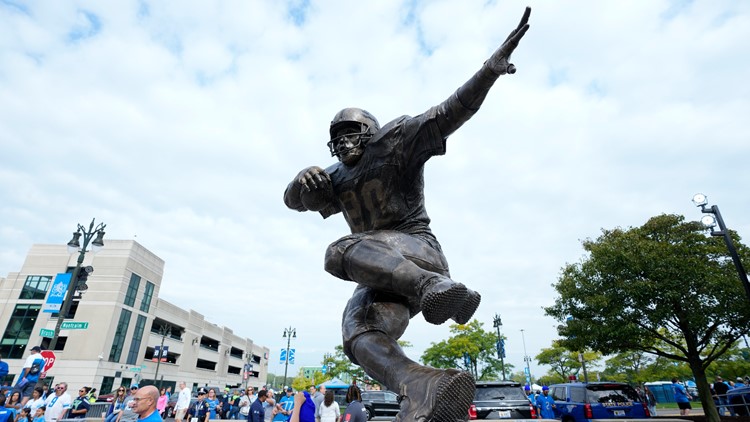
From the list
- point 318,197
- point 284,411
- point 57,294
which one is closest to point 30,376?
point 57,294

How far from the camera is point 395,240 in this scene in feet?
7.64

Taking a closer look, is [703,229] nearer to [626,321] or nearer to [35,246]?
[626,321]

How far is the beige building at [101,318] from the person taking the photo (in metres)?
36.7

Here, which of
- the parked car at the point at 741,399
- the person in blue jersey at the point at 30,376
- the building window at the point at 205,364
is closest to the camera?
the person in blue jersey at the point at 30,376

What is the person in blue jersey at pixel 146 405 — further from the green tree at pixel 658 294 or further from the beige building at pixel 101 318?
the beige building at pixel 101 318

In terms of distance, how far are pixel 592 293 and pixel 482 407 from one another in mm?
9515

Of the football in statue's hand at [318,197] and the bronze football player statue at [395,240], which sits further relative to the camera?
the football in statue's hand at [318,197]

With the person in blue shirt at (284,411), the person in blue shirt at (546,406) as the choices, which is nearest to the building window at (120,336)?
the person in blue shirt at (284,411)

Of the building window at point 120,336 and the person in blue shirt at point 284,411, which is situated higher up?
the building window at point 120,336

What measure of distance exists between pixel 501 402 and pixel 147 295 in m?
45.8

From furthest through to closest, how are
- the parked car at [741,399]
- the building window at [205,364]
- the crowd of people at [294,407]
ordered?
the building window at [205,364]
the parked car at [741,399]
the crowd of people at [294,407]

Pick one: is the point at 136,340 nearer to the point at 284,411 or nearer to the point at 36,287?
the point at 36,287

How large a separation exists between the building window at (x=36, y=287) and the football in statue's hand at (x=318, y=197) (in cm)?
4953

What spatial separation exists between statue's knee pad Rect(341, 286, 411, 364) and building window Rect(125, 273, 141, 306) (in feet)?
153
